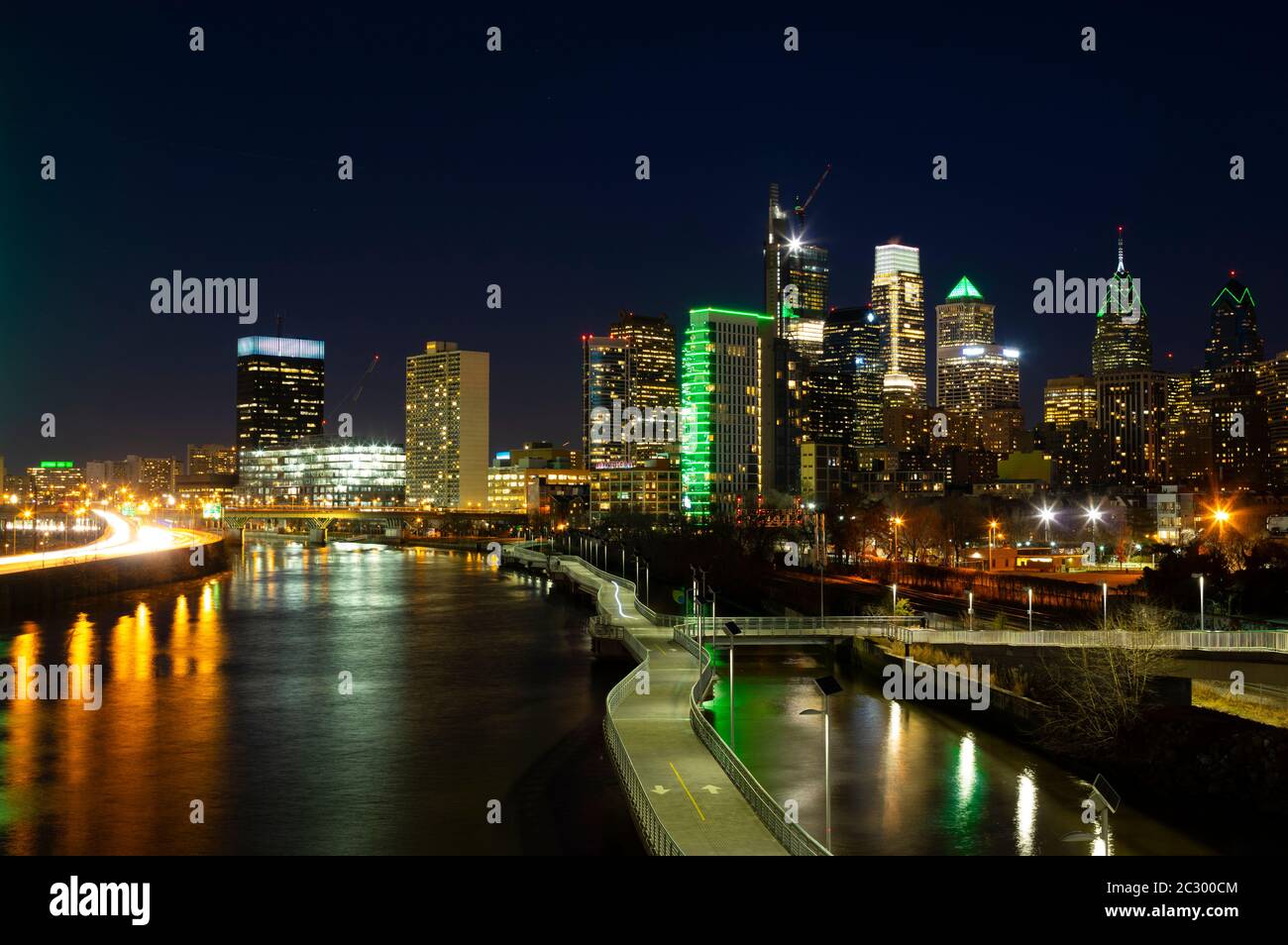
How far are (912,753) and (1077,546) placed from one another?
61817mm

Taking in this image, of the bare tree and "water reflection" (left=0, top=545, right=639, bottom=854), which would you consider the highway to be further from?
the bare tree

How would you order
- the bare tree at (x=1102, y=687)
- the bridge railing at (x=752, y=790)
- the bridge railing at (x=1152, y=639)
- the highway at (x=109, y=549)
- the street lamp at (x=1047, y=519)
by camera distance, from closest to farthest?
the bridge railing at (x=752, y=790), the bare tree at (x=1102, y=687), the bridge railing at (x=1152, y=639), the highway at (x=109, y=549), the street lamp at (x=1047, y=519)

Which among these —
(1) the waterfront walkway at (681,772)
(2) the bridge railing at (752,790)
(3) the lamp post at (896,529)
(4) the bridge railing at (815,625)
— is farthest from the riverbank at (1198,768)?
(3) the lamp post at (896,529)

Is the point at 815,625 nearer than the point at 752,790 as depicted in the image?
No

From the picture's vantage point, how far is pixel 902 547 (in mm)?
85500

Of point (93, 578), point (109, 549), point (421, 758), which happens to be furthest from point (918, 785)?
point (109, 549)

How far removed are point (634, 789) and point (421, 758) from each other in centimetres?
868

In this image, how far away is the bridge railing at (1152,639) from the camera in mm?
32406

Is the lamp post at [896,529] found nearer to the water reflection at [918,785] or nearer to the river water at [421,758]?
the river water at [421,758]

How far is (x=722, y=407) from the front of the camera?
170 metres

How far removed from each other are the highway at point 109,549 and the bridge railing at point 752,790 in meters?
49.8

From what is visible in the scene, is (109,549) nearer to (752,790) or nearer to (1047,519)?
(1047,519)

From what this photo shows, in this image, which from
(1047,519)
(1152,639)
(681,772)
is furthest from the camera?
(1047,519)
